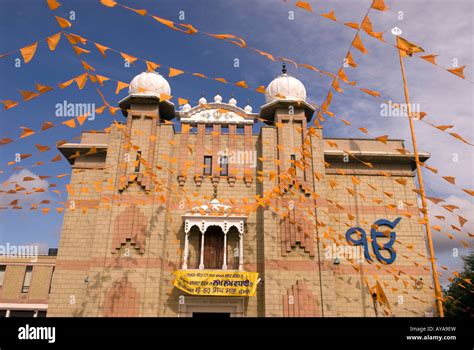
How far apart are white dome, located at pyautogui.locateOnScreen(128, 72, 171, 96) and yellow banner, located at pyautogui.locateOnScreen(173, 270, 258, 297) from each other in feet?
36.9

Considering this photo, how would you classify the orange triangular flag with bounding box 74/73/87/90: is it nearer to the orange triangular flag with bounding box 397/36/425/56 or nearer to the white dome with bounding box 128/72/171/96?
the orange triangular flag with bounding box 397/36/425/56

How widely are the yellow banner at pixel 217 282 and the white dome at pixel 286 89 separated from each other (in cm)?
1122

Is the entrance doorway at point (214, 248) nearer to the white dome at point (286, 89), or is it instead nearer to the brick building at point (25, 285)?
the white dome at point (286, 89)

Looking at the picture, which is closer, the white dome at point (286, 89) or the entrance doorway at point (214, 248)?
the entrance doorway at point (214, 248)

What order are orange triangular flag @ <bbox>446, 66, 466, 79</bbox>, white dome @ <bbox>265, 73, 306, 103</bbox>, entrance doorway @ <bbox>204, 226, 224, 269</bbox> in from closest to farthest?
1. orange triangular flag @ <bbox>446, 66, 466, 79</bbox>
2. entrance doorway @ <bbox>204, 226, 224, 269</bbox>
3. white dome @ <bbox>265, 73, 306, 103</bbox>

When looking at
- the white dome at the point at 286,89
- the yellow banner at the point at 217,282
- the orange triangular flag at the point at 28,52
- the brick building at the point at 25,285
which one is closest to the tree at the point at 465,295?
the yellow banner at the point at 217,282

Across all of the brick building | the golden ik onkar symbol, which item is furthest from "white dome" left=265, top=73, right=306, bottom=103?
the brick building

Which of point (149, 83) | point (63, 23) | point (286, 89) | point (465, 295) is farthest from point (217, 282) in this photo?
point (465, 295)

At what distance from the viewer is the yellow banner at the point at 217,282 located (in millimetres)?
16953

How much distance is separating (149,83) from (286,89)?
28.7 feet

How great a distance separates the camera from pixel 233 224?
1852 cm

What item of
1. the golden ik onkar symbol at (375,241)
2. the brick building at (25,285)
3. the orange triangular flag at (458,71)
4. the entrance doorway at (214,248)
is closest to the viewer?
the orange triangular flag at (458,71)

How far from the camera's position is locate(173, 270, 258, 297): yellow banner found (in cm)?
1695
